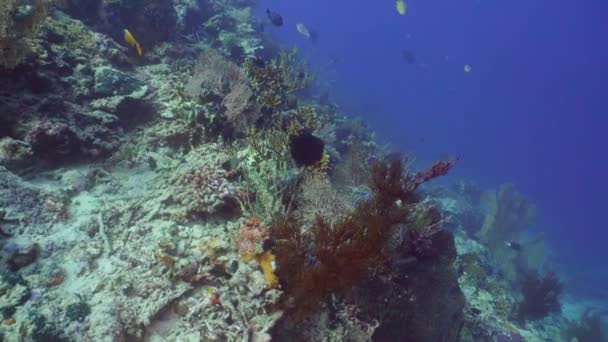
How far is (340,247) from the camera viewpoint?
368 centimetres

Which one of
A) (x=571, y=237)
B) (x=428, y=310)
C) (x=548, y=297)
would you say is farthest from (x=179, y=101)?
(x=571, y=237)

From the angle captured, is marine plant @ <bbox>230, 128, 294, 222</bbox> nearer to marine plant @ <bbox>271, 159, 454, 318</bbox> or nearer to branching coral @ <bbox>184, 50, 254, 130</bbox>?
marine plant @ <bbox>271, 159, 454, 318</bbox>

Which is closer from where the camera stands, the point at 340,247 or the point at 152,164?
the point at 340,247

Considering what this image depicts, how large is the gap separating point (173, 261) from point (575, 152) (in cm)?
10247

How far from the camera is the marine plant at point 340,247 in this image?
12.1 feet

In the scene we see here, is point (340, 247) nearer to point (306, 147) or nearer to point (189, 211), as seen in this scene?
point (306, 147)

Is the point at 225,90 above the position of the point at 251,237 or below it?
above

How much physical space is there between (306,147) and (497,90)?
137189 millimetres

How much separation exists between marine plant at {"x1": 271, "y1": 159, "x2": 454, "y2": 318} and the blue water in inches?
975

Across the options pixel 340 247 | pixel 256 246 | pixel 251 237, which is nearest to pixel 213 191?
pixel 251 237

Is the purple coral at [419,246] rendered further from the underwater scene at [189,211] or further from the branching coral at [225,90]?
the branching coral at [225,90]

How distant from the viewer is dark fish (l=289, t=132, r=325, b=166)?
441cm

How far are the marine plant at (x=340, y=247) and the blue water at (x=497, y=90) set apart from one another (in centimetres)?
2477

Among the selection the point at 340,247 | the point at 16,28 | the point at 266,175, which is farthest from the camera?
the point at 16,28
